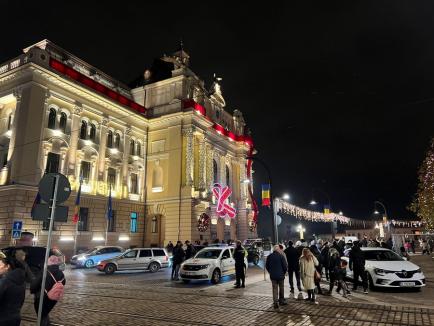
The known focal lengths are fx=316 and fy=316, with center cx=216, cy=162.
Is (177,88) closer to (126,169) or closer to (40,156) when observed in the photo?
(126,169)

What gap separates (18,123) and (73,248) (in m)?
11.6

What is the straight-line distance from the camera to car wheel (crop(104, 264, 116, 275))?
20344 mm

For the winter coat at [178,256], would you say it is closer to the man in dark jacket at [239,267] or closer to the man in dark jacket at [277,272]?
the man in dark jacket at [239,267]

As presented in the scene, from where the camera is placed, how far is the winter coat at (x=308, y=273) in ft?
33.8

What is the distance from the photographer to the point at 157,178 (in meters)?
39.2

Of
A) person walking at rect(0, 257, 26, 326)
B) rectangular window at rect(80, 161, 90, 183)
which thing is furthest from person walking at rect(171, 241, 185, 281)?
rectangular window at rect(80, 161, 90, 183)

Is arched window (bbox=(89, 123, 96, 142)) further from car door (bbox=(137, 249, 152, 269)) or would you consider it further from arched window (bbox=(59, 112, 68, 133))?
car door (bbox=(137, 249, 152, 269))

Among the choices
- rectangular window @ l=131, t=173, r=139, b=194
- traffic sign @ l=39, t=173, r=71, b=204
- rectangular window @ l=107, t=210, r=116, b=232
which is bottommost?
traffic sign @ l=39, t=173, r=71, b=204

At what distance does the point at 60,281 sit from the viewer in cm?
566

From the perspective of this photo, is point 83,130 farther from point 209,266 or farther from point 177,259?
point 209,266

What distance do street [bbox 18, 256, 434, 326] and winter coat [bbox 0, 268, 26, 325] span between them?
4.17 metres

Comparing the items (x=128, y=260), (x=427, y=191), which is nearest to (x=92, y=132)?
(x=128, y=260)

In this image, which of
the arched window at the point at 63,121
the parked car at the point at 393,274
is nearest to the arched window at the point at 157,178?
the arched window at the point at 63,121

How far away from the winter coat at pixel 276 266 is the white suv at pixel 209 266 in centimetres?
464
